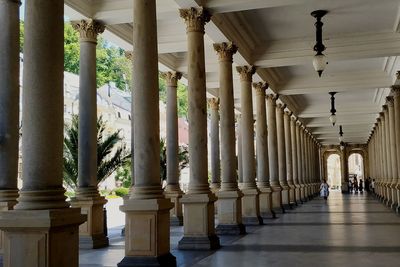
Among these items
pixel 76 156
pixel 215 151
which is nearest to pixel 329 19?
pixel 76 156

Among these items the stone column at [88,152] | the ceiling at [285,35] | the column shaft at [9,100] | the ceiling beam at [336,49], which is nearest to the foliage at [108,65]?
the ceiling at [285,35]

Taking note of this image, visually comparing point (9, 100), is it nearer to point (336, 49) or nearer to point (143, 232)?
point (143, 232)

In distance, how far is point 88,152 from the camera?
14.6 meters

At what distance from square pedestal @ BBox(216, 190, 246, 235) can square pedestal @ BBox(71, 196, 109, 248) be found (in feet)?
13.7

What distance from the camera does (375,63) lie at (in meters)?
23.6

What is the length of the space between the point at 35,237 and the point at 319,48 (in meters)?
11.4

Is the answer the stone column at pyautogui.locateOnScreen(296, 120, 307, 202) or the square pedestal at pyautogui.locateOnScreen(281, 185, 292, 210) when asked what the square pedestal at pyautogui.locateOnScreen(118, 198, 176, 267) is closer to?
the square pedestal at pyautogui.locateOnScreen(281, 185, 292, 210)

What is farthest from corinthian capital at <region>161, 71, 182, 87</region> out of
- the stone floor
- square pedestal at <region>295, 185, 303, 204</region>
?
square pedestal at <region>295, 185, 303, 204</region>

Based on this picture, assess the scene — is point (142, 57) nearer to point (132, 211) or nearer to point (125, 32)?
point (132, 211)

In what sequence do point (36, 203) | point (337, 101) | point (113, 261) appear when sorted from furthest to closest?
point (337, 101) → point (113, 261) → point (36, 203)

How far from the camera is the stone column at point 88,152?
14445mm

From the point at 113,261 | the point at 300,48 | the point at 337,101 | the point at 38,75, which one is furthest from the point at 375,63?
the point at 38,75

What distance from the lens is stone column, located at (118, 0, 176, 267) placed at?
34.4 feet

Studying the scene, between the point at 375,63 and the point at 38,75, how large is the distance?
769 inches
